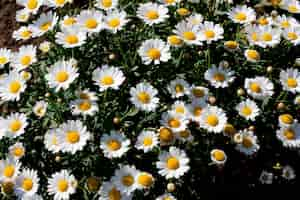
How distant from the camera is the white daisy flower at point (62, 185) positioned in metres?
3.50

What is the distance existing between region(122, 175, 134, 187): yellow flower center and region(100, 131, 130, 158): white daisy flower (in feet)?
0.46

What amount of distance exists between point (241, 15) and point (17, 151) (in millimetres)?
1908

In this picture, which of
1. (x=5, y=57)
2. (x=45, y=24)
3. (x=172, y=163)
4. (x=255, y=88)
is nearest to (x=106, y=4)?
(x=45, y=24)

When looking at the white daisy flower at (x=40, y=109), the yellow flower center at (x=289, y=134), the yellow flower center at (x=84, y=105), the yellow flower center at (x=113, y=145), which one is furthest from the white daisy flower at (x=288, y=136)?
the white daisy flower at (x=40, y=109)

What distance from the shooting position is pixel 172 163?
140 inches

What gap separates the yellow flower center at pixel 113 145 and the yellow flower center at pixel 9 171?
24.3 inches

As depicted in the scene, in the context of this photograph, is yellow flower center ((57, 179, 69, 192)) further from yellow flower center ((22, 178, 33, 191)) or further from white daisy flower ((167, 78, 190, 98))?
white daisy flower ((167, 78, 190, 98))

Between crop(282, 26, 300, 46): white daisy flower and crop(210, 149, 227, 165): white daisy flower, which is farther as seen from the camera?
crop(282, 26, 300, 46): white daisy flower

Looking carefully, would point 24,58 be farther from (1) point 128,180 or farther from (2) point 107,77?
(1) point 128,180

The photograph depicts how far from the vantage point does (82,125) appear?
363cm

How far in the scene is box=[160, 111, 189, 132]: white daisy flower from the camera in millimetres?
3650

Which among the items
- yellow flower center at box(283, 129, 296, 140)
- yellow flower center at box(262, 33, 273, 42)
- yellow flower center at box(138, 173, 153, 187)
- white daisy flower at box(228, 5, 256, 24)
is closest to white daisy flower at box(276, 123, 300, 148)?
yellow flower center at box(283, 129, 296, 140)

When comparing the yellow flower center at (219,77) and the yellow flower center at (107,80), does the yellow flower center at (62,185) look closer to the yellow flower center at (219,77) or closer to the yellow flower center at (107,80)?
the yellow flower center at (107,80)

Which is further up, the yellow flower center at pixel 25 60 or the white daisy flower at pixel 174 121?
the yellow flower center at pixel 25 60
